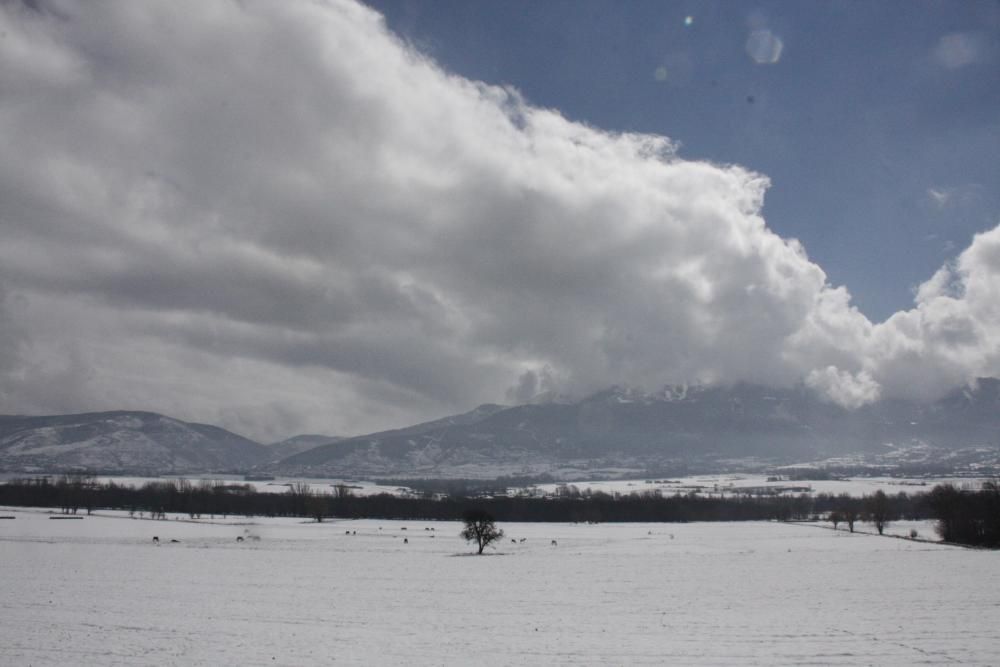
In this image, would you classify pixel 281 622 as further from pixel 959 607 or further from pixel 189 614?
pixel 959 607

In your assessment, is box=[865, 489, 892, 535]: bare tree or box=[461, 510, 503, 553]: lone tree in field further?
box=[865, 489, 892, 535]: bare tree


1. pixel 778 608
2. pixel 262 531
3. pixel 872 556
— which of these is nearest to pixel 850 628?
pixel 778 608

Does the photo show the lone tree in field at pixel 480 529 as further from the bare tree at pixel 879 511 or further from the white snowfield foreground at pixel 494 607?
the bare tree at pixel 879 511

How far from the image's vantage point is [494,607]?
43062 millimetres

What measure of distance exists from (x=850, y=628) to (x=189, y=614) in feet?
120

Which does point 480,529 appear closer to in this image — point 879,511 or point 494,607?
point 494,607

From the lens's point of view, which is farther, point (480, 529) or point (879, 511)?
point (879, 511)

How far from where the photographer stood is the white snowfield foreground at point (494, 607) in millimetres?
28531

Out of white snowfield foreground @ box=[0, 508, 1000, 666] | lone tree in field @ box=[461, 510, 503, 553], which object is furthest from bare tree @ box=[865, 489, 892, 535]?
lone tree in field @ box=[461, 510, 503, 553]

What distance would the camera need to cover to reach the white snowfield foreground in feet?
93.6

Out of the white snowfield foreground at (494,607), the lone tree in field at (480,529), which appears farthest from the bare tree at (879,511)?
the lone tree in field at (480,529)

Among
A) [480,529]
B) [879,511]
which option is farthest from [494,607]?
[879,511]

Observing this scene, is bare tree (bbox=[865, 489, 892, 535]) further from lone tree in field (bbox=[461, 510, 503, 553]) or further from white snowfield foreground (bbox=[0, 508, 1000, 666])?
lone tree in field (bbox=[461, 510, 503, 553])

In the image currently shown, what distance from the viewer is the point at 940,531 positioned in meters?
108
